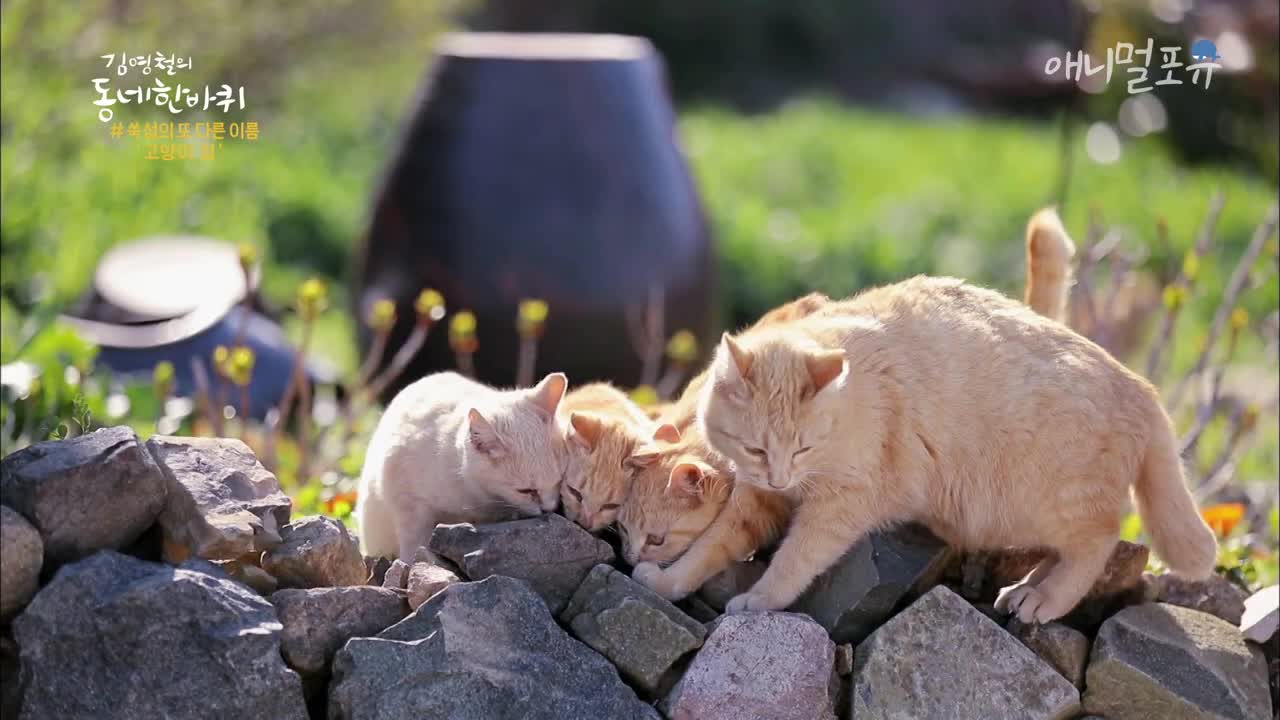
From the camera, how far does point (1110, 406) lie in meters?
2.64

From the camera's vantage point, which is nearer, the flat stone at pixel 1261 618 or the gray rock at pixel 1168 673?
the gray rock at pixel 1168 673

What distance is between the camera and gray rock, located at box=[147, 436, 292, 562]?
7.66 feet

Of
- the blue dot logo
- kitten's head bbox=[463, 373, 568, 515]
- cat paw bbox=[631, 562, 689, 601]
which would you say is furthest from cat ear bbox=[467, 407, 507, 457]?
the blue dot logo

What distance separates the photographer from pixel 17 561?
2168 mm

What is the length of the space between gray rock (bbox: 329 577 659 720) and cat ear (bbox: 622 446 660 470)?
0.31 metres

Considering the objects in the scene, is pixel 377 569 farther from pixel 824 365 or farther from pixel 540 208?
pixel 540 208

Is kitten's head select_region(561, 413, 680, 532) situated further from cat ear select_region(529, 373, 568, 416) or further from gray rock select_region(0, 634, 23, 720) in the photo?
gray rock select_region(0, 634, 23, 720)

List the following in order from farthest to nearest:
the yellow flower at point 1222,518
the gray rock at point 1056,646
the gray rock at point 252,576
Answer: the yellow flower at point 1222,518 → the gray rock at point 1056,646 → the gray rock at point 252,576

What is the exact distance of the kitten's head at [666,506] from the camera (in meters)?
2.57

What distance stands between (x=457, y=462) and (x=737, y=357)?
61 cm

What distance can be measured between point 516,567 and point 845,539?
1.92ft

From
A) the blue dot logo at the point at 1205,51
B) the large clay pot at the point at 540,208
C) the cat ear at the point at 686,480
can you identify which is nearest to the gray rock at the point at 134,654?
the cat ear at the point at 686,480

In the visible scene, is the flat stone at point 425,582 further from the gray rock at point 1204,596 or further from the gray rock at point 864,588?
the gray rock at point 1204,596

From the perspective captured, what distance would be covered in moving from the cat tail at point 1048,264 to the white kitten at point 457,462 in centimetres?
105
